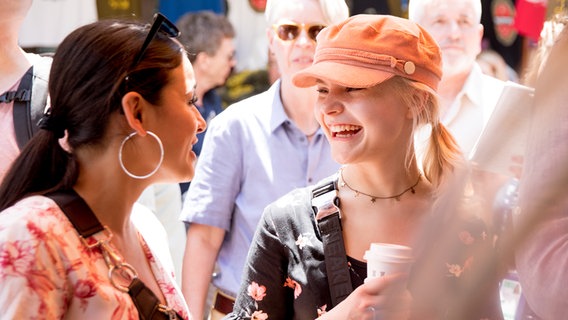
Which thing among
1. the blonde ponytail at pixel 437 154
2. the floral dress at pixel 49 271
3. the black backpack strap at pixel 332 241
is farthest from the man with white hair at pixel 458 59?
the floral dress at pixel 49 271

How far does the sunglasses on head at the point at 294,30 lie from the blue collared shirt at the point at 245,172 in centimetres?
34

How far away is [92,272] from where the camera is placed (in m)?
1.58

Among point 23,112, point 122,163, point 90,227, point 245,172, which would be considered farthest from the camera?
point 245,172

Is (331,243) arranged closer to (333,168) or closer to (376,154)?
(376,154)

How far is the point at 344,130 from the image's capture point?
7.17ft

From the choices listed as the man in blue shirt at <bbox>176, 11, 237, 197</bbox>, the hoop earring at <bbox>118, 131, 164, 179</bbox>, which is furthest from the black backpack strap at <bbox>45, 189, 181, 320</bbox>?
the man in blue shirt at <bbox>176, 11, 237, 197</bbox>

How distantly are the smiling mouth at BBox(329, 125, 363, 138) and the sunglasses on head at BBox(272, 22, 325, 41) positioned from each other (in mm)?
1419

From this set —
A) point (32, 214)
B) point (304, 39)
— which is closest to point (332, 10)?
point (304, 39)

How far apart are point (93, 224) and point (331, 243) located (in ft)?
2.20

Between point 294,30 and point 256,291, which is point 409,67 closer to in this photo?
point 256,291

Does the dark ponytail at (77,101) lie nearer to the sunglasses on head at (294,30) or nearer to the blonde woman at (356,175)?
the blonde woman at (356,175)

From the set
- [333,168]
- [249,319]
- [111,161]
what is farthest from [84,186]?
[333,168]

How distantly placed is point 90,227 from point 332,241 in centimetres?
68

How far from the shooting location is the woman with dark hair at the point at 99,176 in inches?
60.0
